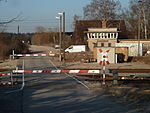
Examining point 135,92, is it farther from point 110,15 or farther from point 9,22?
point 110,15


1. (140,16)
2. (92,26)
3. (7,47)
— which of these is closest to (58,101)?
(7,47)

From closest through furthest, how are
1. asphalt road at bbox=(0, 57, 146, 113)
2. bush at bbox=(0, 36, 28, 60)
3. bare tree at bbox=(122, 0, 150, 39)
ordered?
1. asphalt road at bbox=(0, 57, 146, 113)
2. bush at bbox=(0, 36, 28, 60)
3. bare tree at bbox=(122, 0, 150, 39)

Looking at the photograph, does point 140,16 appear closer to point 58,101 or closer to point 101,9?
point 101,9

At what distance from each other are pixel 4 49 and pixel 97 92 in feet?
140

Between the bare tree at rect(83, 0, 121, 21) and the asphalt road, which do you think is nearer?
the asphalt road

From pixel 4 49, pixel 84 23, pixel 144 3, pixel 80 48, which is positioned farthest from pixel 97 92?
pixel 84 23

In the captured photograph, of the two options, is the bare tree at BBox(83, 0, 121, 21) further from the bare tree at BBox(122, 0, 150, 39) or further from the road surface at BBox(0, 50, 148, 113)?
the road surface at BBox(0, 50, 148, 113)

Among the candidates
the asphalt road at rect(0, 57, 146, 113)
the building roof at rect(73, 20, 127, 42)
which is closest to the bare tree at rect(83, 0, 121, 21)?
the building roof at rect(73, 20, 127, 42)

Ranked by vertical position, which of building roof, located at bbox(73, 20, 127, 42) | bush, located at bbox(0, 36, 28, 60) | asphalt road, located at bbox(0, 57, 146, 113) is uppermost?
building roof, located at bbox(73, 20, 127, 42)

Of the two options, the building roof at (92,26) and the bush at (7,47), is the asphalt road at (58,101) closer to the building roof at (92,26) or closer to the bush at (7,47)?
the bush at (7,47)

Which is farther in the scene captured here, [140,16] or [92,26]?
[92,26]

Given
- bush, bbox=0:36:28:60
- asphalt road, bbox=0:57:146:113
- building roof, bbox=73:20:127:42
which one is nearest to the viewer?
asphalt road, bbox=0:57:146:113

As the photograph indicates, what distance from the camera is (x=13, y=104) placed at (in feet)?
43.8

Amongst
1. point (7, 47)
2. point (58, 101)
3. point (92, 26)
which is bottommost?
point (58, 101)
